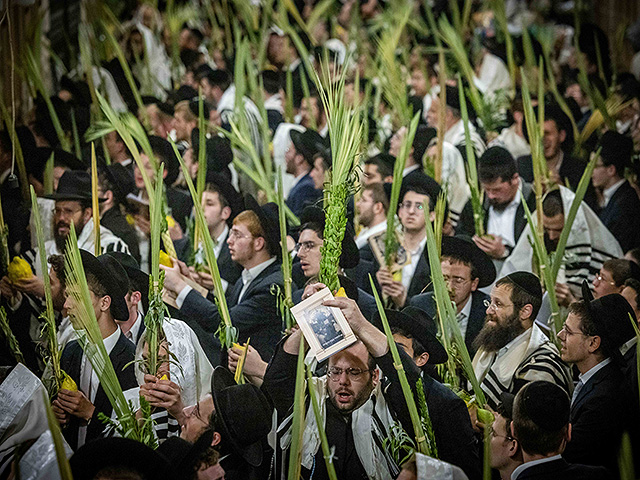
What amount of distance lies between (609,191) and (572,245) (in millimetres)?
728

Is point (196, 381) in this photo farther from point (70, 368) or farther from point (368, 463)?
point (368, 463)

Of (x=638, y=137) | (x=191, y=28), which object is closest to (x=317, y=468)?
(x=638, y=137)

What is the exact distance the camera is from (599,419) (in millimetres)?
3457

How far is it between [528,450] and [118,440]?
1489 millimetres

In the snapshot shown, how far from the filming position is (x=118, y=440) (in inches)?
116

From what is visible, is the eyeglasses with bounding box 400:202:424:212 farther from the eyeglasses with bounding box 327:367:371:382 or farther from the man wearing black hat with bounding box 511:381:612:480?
the man wearing black hat with bounding box 511:381:612:480

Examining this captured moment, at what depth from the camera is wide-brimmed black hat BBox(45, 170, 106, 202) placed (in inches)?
177

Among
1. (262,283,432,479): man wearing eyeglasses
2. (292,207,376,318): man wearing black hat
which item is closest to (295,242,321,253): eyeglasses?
(292,207,376,318): man wearing black hat

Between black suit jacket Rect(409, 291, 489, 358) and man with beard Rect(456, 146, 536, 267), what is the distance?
2.22ft

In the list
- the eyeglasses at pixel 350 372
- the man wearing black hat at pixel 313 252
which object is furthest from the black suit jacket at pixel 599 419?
the man wearing black hat at pixel 313 252

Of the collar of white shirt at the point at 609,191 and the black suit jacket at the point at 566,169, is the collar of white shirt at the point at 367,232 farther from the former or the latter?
the collar of white shirt at the point at 609,191

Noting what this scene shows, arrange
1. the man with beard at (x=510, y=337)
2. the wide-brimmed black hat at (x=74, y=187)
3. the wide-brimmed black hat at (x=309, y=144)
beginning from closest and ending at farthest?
the man with beard at (x=510, y=337) → the wide-brimmed black hat at (x=74, y=187) → the wide-brimmed black hat at (x=309, y=144)

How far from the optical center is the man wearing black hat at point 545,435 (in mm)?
3158

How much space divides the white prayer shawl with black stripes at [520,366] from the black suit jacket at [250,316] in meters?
0.93
